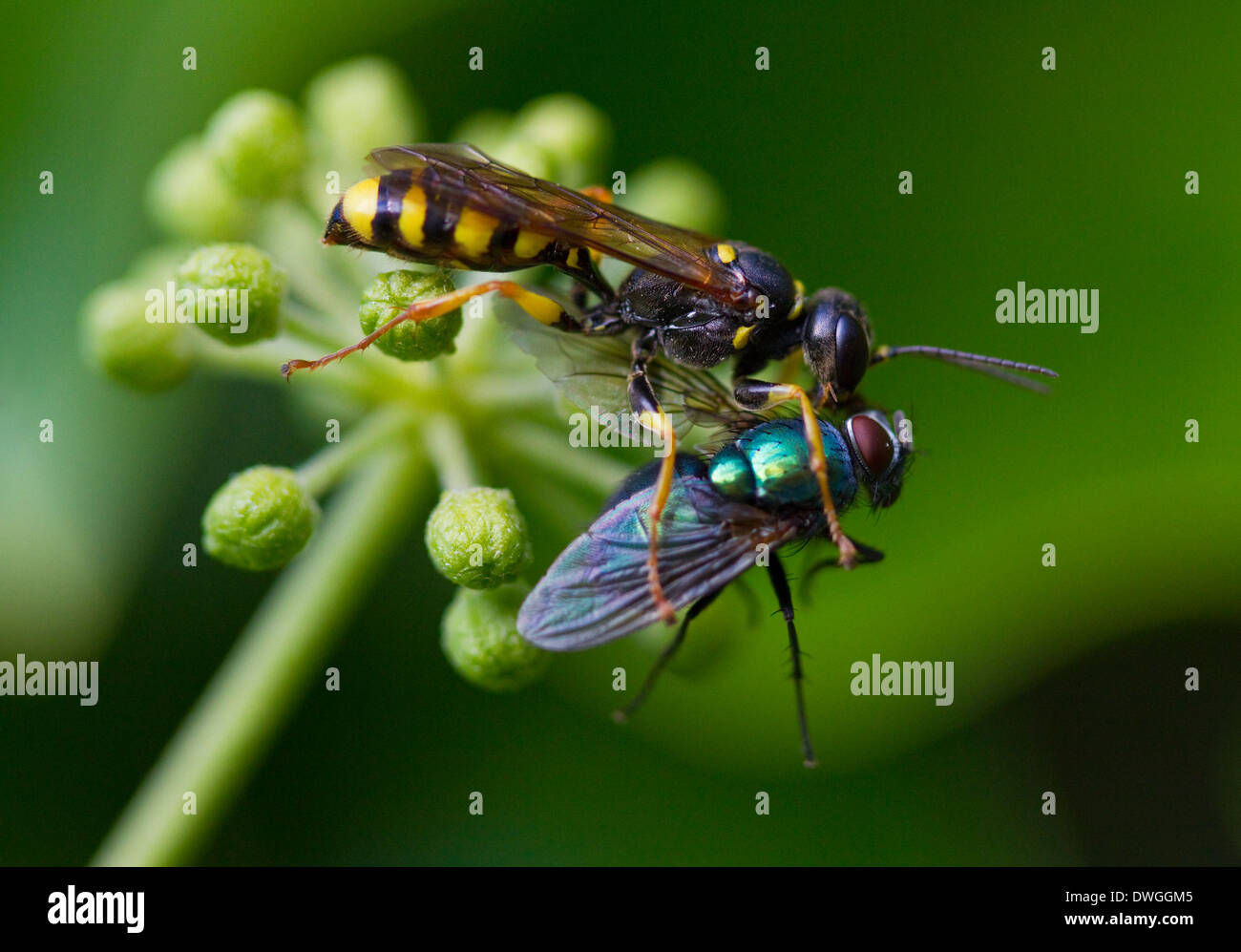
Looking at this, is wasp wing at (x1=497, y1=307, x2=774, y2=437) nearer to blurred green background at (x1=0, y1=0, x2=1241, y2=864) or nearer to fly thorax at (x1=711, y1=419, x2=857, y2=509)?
fly thorax at (x1=711, y1=419, x2=857, y2=509)

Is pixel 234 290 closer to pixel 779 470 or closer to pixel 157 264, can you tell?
pixel 157 264

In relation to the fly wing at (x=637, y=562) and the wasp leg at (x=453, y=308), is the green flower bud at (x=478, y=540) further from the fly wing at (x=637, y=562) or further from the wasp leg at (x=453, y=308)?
the wasp leg at (x=453, y=308)

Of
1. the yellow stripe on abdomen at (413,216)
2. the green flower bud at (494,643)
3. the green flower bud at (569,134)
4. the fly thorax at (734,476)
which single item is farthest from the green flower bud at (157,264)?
the fly thorax at (734,476)

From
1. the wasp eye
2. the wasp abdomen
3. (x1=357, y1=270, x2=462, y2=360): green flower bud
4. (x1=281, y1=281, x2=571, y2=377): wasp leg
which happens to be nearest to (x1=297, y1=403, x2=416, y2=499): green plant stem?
(x1=281, y1=281, x2=571, y2=377): wasp leg

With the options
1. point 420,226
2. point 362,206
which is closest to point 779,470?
point 420,226

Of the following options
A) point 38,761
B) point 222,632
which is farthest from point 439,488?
point 38,761

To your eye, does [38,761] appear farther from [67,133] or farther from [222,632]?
[67,133]
